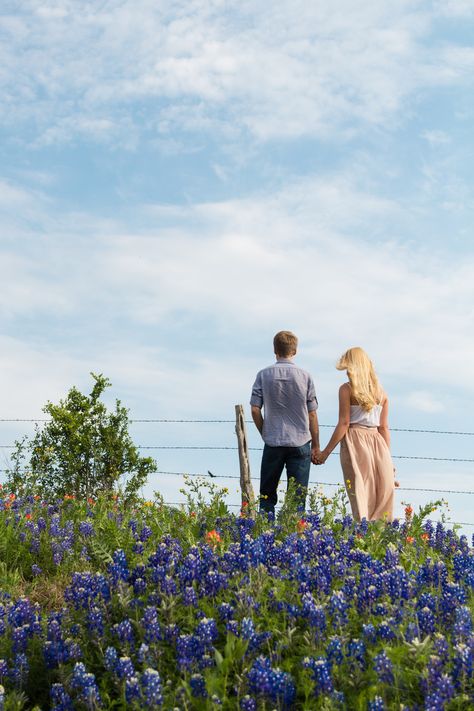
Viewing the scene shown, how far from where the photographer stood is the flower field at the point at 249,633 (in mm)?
3791

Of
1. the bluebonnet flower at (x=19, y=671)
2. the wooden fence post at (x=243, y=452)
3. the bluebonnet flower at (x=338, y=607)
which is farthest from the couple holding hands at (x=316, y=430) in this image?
the bluebonnet flower at (x=19, y=671)

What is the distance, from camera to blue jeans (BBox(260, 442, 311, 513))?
377 inches

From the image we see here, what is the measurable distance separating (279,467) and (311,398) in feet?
3.09

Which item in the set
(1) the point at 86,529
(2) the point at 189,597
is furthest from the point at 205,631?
(1) the point at 86,529

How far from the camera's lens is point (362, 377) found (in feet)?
29.7

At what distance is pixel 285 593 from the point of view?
489cm

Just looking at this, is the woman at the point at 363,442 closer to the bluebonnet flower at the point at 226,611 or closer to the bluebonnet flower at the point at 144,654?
the bluebonnet flower at the point at 226,611

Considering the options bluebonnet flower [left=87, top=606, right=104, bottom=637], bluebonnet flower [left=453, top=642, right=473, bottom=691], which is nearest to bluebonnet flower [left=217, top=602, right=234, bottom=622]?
bluebonnet flower [left=87, top=606, right=104, bottom=637]

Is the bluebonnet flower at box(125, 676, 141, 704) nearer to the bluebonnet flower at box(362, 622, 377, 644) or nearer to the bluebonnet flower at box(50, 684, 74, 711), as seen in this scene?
the bluebonnet flower at box(50, 684, 74, 711)

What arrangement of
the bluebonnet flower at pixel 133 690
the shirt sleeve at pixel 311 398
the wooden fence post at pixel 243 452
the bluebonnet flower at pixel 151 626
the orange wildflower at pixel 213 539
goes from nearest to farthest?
1. the bluebonnet flower at pixel 133 690
2. the bluebonnet flower at pixel 151 626
3. the orange wildflower at pixel 213 539
4. the shirt sleeve at pixel 311 398
5. the wooden fence post at pixel 243 452

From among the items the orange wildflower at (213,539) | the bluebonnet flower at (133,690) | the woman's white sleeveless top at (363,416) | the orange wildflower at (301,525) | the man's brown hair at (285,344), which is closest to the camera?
the bluebonnet flower at (133,690)

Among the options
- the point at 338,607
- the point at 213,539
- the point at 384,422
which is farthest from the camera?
the point at 384,422

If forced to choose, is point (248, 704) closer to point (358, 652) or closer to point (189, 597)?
point (358, 652)

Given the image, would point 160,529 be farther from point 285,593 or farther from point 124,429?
point 124,429
